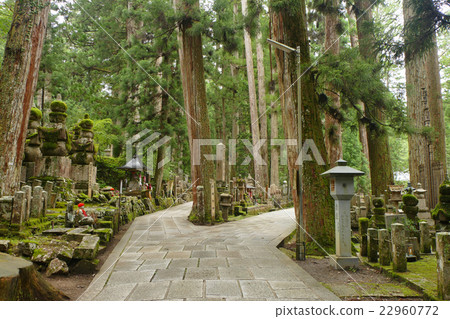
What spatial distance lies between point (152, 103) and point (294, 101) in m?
10.7

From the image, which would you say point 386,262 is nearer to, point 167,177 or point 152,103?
point 152,103

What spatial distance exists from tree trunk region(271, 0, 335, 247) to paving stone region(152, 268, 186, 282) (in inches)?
110

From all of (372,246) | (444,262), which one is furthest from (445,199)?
(444,262)

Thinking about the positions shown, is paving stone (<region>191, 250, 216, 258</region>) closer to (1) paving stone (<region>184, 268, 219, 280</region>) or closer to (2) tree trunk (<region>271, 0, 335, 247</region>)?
(1) paving stone (<region>184, 268, 219, 280</region>)

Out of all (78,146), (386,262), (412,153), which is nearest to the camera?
(386,262)

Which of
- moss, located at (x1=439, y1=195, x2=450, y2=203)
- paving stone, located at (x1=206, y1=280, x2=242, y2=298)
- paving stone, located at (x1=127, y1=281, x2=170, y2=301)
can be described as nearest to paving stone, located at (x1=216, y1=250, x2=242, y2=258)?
paving stone, located at (x1=206, y1=280, x2=242, y2=298)

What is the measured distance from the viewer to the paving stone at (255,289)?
3376mm

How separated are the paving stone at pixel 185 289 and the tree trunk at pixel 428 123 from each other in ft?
28.5

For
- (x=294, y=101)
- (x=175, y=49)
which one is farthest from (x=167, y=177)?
(x=294, y=101)

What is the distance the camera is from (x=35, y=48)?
7.36 m

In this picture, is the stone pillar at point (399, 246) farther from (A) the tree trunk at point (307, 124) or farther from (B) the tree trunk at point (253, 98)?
(B) the tree trunk at point (253, 98)

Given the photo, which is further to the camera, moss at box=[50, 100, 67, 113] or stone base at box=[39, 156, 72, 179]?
moss at box=[50, 100, 67, 113]

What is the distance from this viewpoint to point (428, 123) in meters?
10.6

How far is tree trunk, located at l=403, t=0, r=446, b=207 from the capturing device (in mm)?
9945
